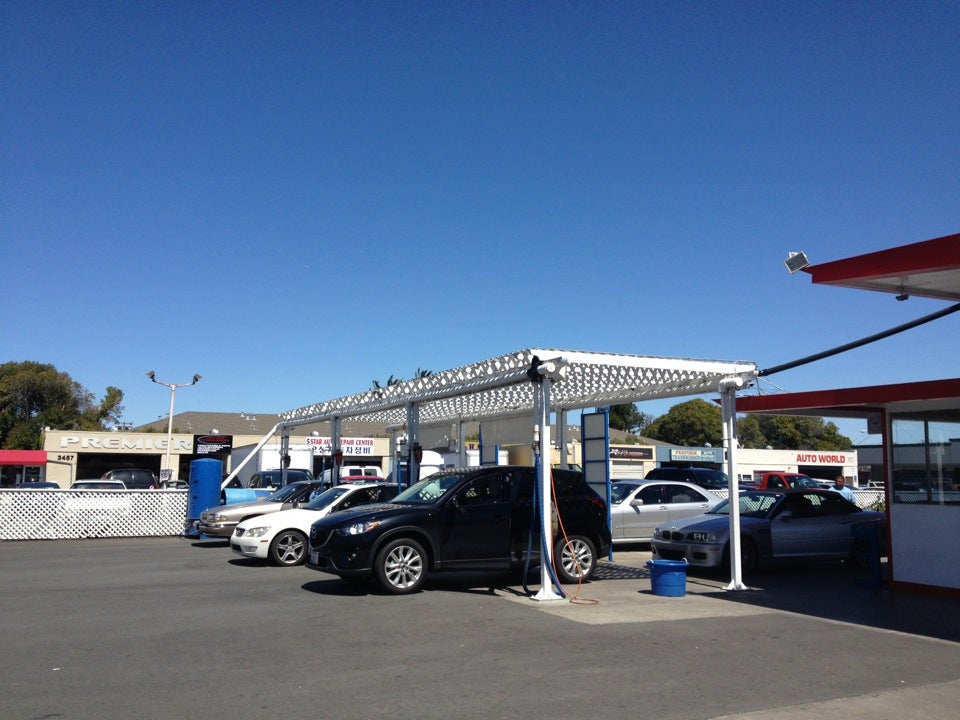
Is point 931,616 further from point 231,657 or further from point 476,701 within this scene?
point 231,657

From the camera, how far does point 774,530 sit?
14.4 metres

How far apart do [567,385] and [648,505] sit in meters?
3.81

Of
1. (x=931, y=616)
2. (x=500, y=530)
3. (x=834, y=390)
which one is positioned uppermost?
(x=834, y=390)

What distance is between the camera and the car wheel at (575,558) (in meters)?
12.7

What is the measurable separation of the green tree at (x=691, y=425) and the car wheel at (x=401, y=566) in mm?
65196

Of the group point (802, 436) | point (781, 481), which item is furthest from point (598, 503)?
point (802, 436)

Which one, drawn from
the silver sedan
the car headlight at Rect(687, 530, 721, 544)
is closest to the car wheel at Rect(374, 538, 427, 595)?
the car headlight at Rect(687, 530, 721, 544)

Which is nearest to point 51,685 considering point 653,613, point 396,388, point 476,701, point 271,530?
point 476,701

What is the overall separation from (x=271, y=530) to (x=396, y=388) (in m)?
4.87

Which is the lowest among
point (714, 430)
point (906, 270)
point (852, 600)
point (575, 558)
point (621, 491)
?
point (852, 600)

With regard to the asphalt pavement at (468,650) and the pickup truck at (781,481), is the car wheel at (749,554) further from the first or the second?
the pickup truck at (781,481)

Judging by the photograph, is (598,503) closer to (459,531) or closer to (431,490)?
(459,531)

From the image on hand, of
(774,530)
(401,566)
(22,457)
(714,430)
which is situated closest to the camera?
(401,566)

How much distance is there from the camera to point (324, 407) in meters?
23.5
